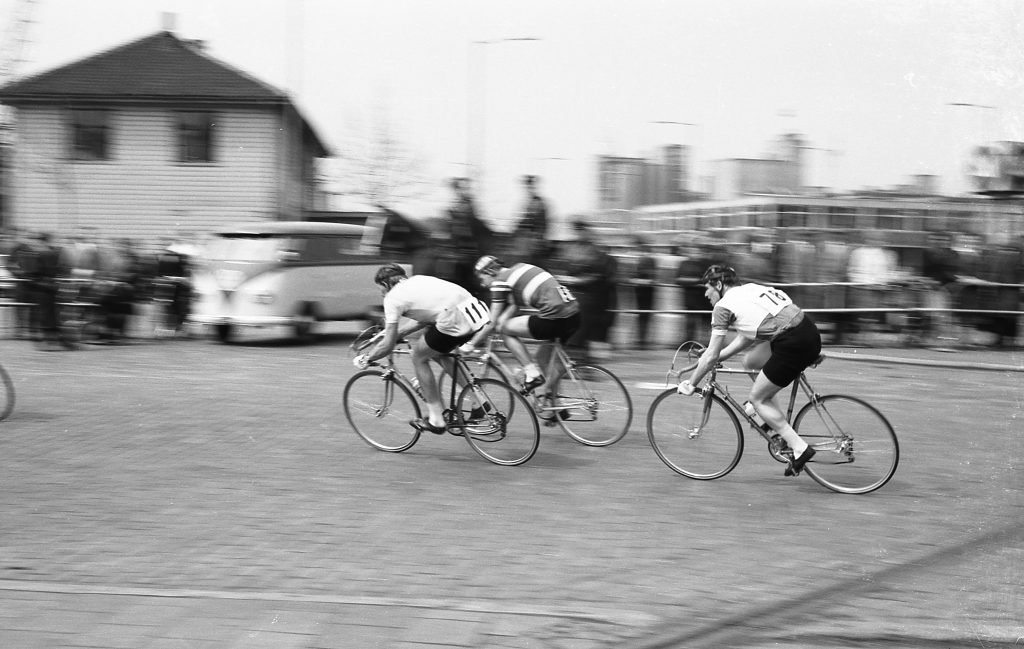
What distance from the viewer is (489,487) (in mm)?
8375

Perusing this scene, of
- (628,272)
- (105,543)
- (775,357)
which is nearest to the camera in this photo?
(105,543)

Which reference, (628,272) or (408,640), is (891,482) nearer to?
(408,640)

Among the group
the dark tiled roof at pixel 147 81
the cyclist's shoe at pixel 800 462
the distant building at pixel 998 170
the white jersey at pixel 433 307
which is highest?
the dark tiled roof at pixel 147 81

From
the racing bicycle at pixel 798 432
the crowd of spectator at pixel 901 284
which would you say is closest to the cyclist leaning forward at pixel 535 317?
the racing bicycle at pixel 798 432

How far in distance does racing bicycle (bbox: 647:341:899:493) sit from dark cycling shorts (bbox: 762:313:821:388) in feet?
0.38

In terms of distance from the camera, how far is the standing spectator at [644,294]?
19.4 meters

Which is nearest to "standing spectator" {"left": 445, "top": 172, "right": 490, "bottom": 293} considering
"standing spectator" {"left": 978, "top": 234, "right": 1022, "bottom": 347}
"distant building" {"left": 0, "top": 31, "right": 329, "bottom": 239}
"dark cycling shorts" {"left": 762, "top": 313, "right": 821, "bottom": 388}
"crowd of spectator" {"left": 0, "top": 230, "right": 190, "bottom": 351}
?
"crowd of spectator" {"left": 0, "top": 230, "right": 190, "bottom": 351}

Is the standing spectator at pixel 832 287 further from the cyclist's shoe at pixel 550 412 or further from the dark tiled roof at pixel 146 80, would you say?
the dark tiled roof at pixel 146 80

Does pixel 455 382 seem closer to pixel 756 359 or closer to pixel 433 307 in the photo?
pixel 433 307

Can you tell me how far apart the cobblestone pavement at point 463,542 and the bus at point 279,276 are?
7.24 meters

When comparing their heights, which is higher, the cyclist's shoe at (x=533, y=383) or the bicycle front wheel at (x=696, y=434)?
the cyclist's shoe at (x=533, y=383)

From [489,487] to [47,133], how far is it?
34268 millimetres

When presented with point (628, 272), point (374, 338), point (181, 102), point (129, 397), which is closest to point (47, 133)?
point (181, 102)

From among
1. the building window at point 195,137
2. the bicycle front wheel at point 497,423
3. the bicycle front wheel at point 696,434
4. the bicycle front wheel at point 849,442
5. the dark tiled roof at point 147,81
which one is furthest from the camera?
the building window at point 195,137
